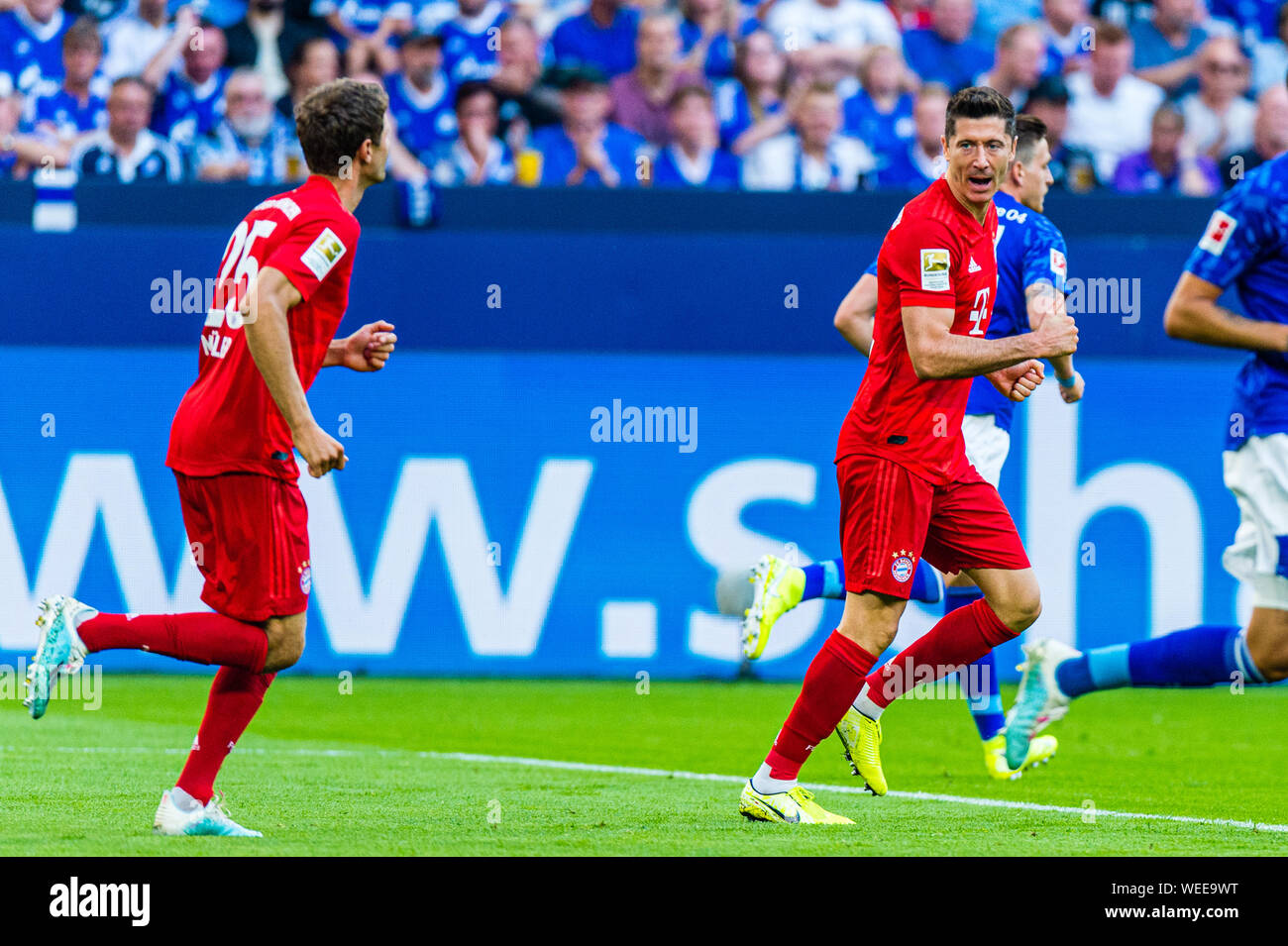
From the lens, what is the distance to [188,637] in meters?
5.18

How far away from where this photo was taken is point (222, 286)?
5.23 m

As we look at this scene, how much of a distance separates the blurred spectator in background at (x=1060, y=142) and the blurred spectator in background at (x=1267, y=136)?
88cm

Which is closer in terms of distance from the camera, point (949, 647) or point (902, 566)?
point (902, 566)

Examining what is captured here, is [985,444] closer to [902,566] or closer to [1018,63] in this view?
[902,566]

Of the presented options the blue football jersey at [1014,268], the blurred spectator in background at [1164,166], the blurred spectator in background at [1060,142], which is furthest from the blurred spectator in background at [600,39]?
the blue football jersey at [1014,268]

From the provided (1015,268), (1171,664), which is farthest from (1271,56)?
(1171,664)

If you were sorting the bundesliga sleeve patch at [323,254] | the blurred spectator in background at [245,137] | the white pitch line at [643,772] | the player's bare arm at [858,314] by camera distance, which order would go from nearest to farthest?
the bundesliga sleeve patch at [323,254]
the white pitch line at [643,772]
the player's bare arm at [858,314]
the blurred spectator in background at [245,137]

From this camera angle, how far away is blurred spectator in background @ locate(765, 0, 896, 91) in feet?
42.7

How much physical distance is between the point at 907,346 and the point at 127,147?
716cm

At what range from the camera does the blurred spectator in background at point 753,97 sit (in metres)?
12.6

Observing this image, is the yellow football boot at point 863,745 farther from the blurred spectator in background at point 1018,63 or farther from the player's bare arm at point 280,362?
the blurred spectator in background at point 1018,63
